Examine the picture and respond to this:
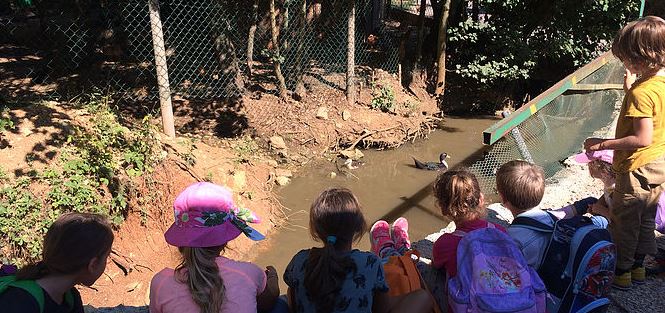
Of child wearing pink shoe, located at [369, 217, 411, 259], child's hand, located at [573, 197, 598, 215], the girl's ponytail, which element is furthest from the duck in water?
the girl's ponytail

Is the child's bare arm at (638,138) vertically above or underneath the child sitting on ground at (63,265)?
above

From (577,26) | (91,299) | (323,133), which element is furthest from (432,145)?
(91,299)

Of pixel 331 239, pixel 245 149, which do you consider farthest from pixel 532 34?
pixel 331 239

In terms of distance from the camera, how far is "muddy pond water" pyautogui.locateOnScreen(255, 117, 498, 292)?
5.60 metres

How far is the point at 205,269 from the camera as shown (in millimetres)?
1975

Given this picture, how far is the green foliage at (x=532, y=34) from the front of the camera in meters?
8.87

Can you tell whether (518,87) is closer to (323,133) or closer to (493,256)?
(323,133)

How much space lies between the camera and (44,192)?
14.1 feet

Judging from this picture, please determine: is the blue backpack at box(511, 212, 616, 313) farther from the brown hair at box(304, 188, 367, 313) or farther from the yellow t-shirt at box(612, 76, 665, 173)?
the brown hair at box(304, 188, 367, 313)

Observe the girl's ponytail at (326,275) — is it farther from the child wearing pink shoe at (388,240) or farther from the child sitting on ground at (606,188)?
the child sitting on ground at (606,188)

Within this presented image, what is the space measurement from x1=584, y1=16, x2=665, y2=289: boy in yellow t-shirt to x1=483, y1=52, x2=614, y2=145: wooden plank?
84 cm

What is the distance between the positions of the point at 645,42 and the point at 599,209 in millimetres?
1128

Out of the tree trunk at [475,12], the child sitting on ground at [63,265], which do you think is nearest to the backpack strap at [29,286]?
the child sitting on ground at [63,265]

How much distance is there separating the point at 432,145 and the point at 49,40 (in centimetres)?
678
